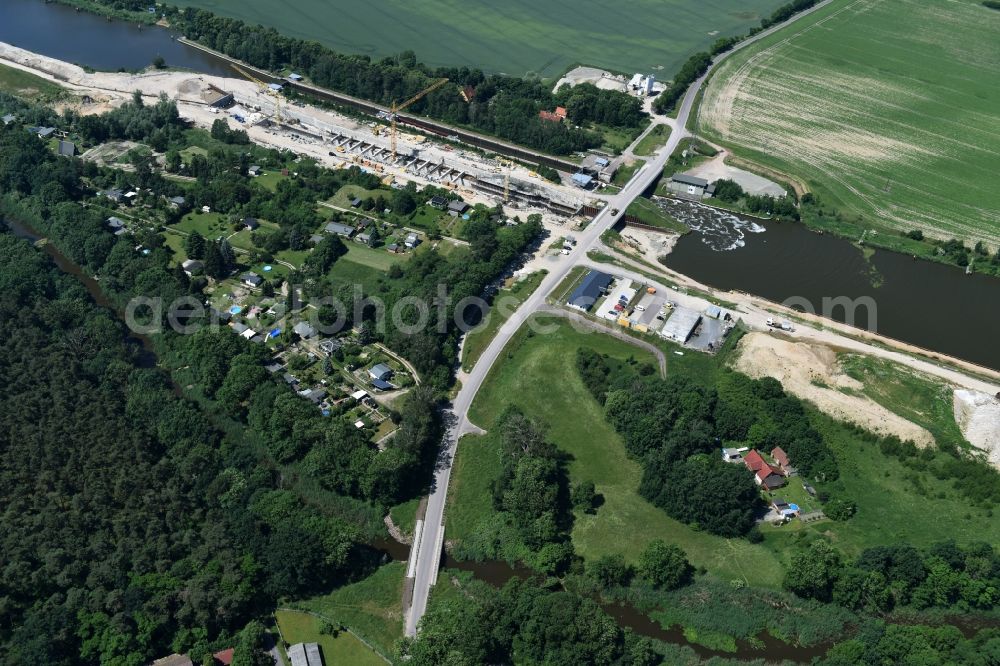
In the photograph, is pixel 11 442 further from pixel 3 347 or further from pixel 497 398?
pixel 497 398

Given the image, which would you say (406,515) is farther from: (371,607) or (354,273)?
(354,273)

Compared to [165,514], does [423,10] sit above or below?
above

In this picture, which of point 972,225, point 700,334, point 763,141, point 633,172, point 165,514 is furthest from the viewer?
point 763,141

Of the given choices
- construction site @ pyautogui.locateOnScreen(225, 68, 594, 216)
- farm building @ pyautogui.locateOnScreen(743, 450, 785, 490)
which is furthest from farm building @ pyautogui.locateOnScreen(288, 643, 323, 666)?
construction site @ pyautogui.locateOnScreen(225, 68, 594, 216)

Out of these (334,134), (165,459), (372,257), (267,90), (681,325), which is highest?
(267,90)

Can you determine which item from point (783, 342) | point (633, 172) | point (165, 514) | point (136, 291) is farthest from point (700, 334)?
point (136, 291)

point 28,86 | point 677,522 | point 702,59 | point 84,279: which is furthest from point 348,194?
point 702,59
